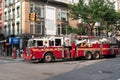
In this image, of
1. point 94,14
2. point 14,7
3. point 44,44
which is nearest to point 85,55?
point 44,44

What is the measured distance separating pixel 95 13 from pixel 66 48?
13.3m

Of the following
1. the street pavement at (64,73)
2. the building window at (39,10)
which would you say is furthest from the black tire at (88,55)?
the building window at (39,10)

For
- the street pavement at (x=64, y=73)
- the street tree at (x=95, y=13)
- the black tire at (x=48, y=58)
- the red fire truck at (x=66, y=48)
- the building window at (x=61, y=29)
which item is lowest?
the street pavement at (x=64, y=73)

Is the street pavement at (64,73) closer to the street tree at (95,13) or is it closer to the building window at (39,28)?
the street tree at (95,13)

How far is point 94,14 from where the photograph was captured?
42562mm

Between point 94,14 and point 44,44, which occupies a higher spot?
point 94,14

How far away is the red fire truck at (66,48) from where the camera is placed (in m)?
29.4

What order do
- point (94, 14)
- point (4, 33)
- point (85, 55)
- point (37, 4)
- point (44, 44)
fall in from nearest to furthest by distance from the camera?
point (44, 44) < point (85, 55) < point (94, 14) < point (37, 4) < point (4, 33)

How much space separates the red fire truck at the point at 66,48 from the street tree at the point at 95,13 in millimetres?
8249

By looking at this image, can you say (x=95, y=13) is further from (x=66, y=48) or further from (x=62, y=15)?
(x=66, y=48)

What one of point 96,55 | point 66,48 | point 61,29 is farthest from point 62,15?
point 66,48

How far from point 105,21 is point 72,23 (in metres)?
8.91

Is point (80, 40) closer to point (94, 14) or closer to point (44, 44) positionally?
point (44, 44)

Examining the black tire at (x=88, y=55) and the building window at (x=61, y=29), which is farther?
the building window at (x=61, y=29)
